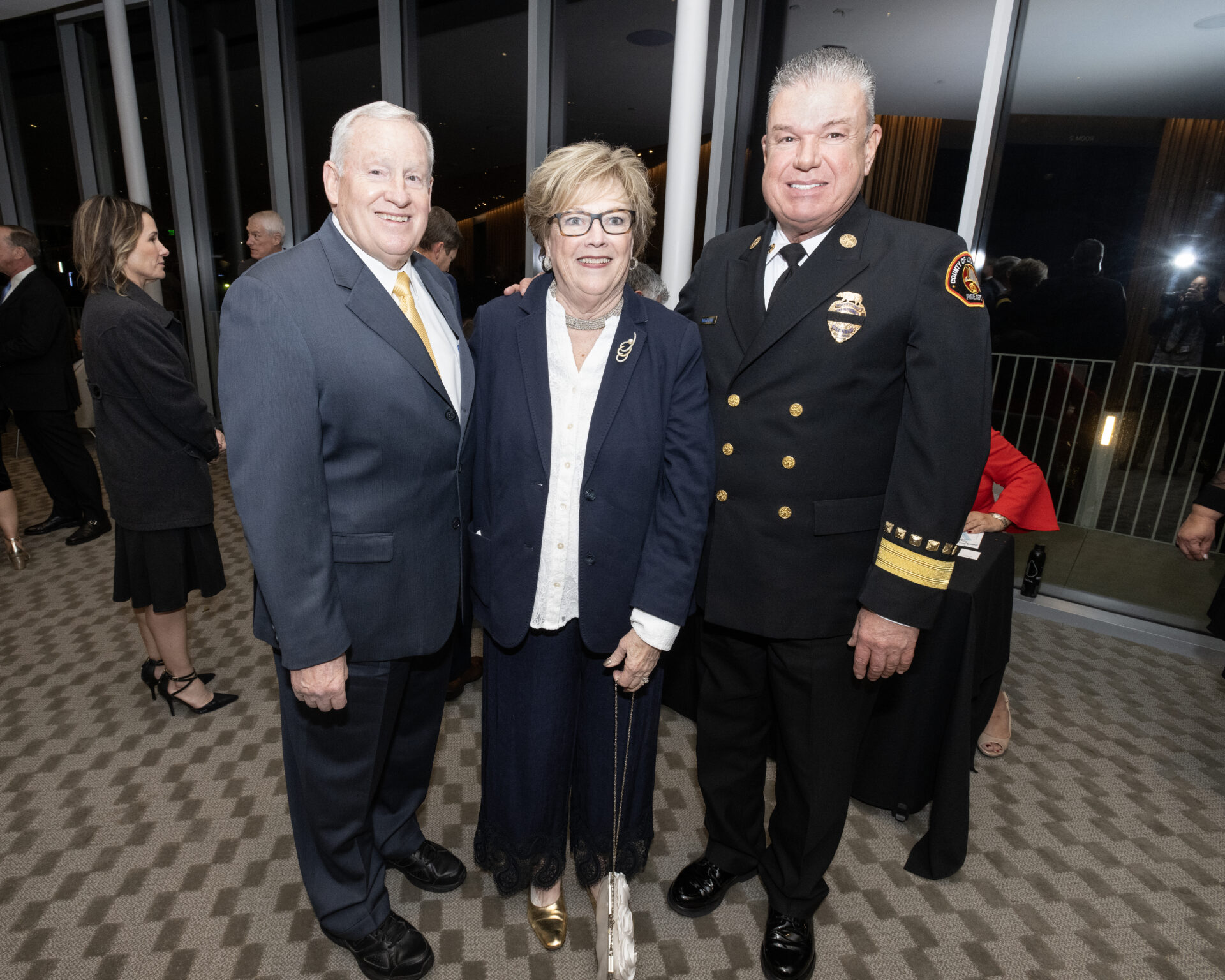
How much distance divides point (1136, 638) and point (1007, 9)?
3.03 m

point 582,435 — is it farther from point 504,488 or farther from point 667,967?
point 667,967

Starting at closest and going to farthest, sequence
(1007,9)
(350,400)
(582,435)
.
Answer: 1. (350,400)
2. (582,435)
3. (1007,9)

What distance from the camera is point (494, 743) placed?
1.54 m

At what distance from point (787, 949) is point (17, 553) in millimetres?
4143

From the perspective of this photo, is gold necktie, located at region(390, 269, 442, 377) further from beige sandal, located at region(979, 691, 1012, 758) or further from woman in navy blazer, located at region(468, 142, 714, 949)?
beige sandal, located at region(979, 691, 1012, 758)

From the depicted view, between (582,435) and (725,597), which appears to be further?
(725,597)

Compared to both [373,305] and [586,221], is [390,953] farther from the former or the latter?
[586,221]

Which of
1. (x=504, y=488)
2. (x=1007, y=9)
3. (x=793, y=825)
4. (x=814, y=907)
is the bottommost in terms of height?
(x=814, y=907)

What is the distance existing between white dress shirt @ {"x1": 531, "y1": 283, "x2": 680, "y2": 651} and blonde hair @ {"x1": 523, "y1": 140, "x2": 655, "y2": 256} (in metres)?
0.18

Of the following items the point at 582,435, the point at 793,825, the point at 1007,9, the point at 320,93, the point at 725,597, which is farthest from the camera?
the point at 320,93

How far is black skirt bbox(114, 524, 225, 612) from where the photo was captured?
89.0 inches

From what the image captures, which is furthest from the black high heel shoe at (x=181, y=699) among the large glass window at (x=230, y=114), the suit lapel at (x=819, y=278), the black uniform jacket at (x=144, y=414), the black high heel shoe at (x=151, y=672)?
the large glass window at (x=230, y=114)

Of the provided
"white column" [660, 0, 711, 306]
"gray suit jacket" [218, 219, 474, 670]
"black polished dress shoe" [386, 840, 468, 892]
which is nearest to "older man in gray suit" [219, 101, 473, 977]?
"gray suit jacket" [218, 219, 474, 670]

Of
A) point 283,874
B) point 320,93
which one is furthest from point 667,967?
point 320,93
